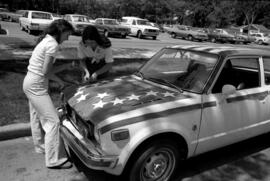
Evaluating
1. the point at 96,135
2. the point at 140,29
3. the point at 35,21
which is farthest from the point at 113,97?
the point at 140,29

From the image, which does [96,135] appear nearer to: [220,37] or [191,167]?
[191,167]

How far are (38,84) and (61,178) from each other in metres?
1.21

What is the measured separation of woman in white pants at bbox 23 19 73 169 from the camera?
3114 millimetres

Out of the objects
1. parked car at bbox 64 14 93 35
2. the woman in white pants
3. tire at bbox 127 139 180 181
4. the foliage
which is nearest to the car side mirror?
tire at bbox 127 139 180 181

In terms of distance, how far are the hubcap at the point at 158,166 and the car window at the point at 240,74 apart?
1.11 meters

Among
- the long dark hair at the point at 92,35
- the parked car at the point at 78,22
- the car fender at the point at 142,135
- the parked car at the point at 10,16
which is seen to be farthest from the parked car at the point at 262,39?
the car fender at the point at 142,135

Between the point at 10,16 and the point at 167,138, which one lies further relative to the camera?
the point at 10,16

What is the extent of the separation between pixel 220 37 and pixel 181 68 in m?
31.3

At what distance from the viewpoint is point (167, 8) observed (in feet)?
178

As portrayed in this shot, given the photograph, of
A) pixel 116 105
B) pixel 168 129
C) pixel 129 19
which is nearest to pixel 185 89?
pixel 168 129

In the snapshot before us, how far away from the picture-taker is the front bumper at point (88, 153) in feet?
8.54

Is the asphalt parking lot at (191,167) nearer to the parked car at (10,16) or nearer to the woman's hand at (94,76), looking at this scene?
the woman's hand at (94,76)

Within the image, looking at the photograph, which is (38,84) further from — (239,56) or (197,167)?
(239,56)

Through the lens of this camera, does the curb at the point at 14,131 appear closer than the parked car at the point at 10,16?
Yes
